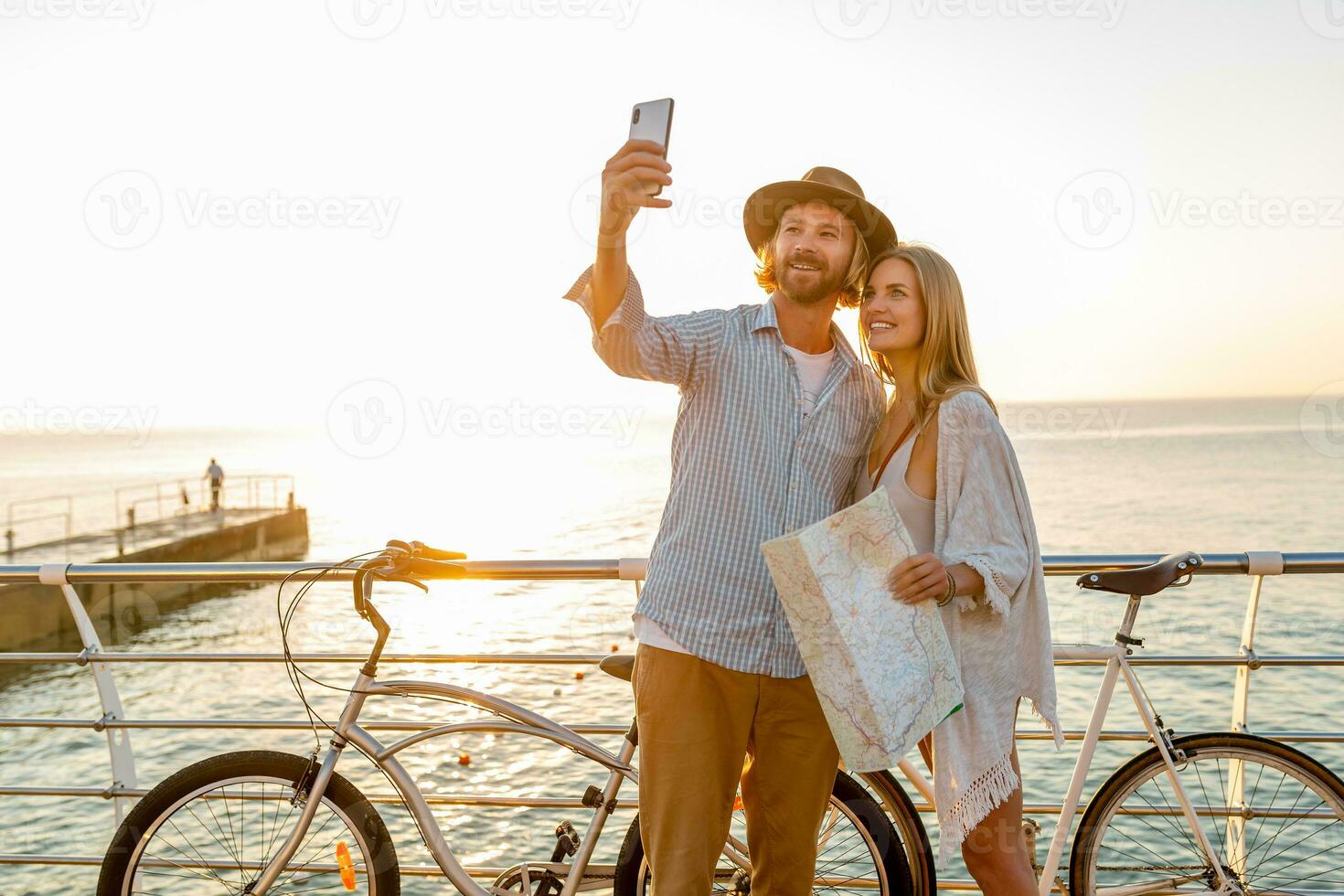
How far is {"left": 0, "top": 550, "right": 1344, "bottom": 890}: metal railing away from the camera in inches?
100

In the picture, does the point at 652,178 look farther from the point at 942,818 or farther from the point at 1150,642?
the point at 1150,642

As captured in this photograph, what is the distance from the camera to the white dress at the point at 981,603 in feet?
6.41

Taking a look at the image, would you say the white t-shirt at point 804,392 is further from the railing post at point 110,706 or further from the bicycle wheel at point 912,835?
the railing post at point 110,706

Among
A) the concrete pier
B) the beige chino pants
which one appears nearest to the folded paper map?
the beige chino pants

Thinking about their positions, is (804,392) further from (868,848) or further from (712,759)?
(868,848)

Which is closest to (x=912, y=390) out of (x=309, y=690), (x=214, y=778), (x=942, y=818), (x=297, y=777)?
(x=942, y=818)

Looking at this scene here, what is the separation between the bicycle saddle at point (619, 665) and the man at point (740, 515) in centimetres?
21

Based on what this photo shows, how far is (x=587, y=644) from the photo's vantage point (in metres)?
17.8

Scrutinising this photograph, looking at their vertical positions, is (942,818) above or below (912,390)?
below

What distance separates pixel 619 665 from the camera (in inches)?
91.2

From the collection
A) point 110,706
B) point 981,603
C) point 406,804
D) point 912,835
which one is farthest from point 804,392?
point 110,706

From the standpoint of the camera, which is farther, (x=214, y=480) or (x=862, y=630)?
(x=214, y=480)

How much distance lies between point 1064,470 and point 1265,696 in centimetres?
4869

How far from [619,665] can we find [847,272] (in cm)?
100
